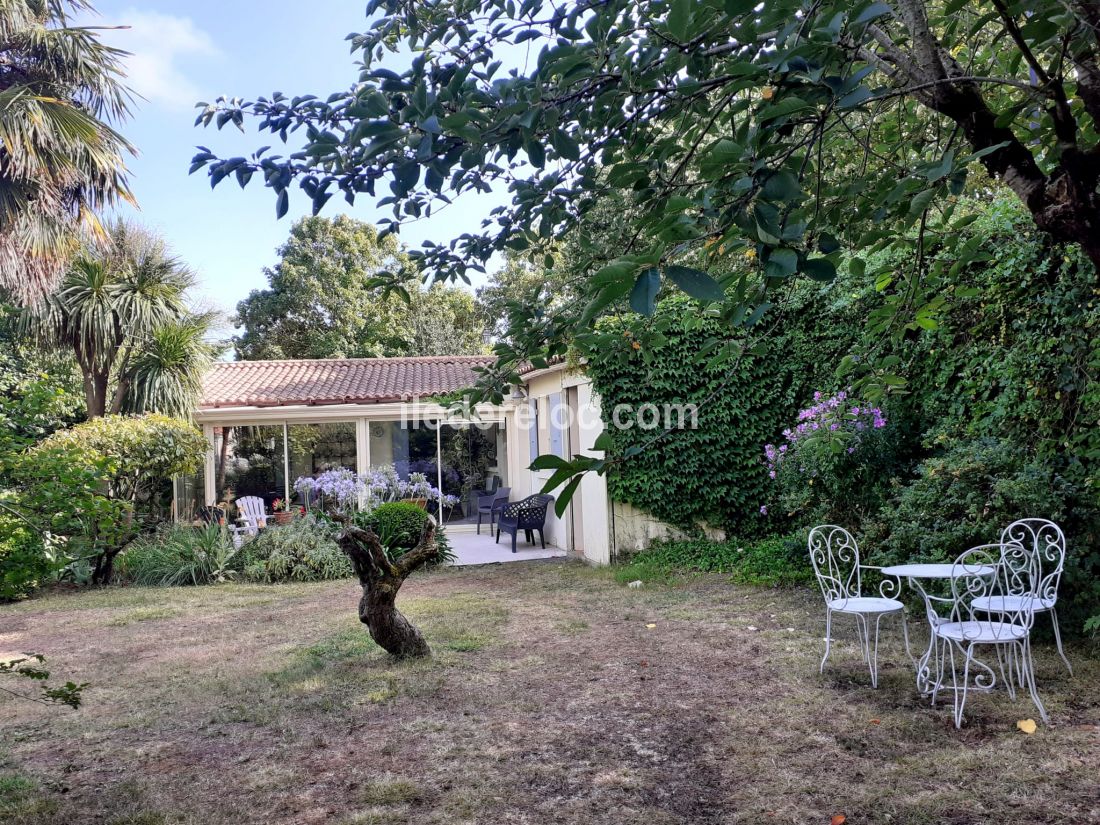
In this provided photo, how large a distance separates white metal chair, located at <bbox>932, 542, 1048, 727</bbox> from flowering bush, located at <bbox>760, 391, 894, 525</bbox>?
6.32 feet

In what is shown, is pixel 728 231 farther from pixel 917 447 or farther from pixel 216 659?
pixel 917 447

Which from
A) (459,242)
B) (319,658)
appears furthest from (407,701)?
(459,242)

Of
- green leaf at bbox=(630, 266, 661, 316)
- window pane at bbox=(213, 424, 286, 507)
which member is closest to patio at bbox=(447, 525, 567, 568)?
window pane at bbox=(213, 424, 286, 507)

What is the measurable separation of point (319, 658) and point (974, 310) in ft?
19.7

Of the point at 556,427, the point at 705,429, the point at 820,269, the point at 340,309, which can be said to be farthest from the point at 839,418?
the point at 340,309

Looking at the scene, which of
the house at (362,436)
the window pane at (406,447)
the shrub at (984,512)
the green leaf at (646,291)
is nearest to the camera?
the green leaf at (646,291)

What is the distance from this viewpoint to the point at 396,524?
391 inches

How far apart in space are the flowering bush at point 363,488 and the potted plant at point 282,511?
446 millimetres

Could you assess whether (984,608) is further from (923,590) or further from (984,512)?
(984,512)

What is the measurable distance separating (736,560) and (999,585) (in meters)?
3.99

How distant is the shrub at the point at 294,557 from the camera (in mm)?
9789

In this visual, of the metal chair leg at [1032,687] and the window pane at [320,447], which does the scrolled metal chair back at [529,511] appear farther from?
the metal chair leg at [1032,687]

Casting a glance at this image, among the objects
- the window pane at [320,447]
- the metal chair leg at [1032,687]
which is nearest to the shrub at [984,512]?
the metal chair leg at [1032,687]

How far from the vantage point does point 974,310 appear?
20.3ft
